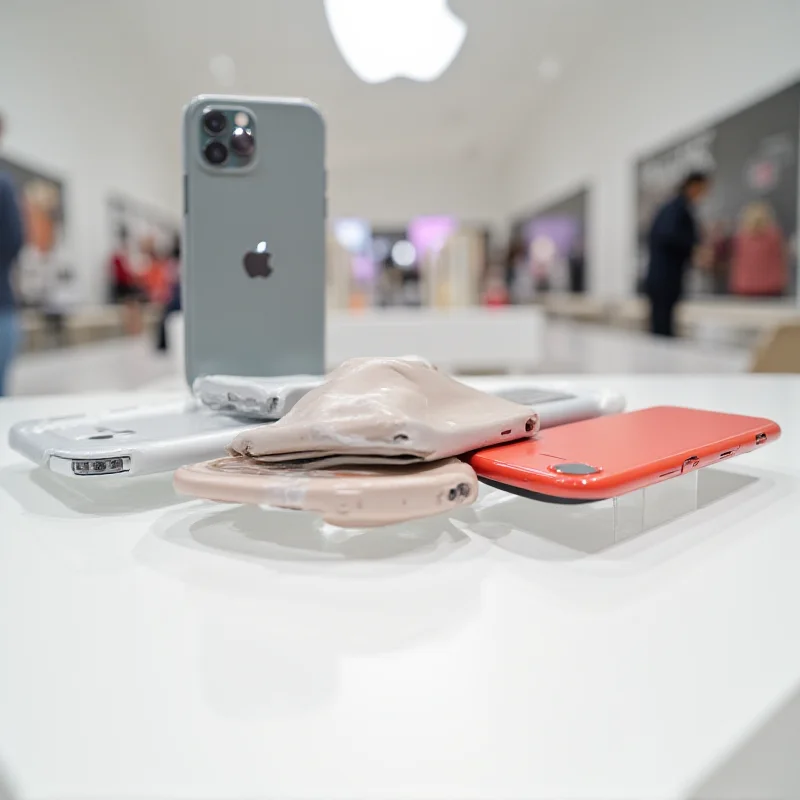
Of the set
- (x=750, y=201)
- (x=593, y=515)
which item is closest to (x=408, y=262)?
(x=750, y=201)

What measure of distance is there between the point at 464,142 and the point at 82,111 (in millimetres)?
4155

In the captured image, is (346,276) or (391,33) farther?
(346,276)

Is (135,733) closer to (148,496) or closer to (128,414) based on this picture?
(148,496)

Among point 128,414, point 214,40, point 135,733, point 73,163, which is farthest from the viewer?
point 73,163

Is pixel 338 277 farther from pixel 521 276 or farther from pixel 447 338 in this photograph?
pixel 521 276

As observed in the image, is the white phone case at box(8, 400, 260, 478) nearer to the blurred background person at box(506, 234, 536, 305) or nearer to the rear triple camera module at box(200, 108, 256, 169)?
the rear triple camera module at box(200, 108, 256, 169)

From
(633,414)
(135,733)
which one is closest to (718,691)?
(135,733)

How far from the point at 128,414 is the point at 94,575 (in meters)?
0.23

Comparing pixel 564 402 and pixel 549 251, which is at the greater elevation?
pixel 549 251

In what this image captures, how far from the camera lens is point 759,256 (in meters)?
3.40

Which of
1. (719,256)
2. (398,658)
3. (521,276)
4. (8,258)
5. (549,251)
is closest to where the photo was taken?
(398,658)

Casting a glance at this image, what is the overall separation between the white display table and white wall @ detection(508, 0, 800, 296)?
11.8ft

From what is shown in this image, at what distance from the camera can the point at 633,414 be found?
0.46 m

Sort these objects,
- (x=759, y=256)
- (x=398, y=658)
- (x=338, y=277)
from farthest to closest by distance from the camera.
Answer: (x=759, y=256)
(x=338, y=277)
(x=398, y=658)
